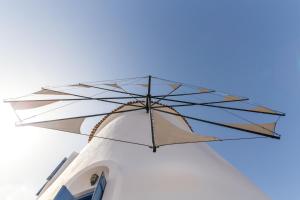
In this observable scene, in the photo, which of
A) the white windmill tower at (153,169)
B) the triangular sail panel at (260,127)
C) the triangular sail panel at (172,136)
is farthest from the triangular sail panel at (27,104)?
the triangular sail panel at (260,127)

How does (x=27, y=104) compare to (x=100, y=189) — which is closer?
(x=100, y=189)

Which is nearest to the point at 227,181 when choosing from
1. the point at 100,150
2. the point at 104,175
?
the point at 104,175

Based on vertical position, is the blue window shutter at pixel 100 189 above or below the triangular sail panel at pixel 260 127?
below

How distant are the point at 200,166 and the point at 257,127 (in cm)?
148

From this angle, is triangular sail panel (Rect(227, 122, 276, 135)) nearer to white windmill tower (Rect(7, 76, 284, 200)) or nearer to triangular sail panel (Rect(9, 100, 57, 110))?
white windmill tower (Rect(7, 76, 284, 200))

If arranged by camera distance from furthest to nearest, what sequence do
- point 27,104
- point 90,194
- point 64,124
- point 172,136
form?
point 27,104 → point 64,124 → point 90,194 → point 172,136

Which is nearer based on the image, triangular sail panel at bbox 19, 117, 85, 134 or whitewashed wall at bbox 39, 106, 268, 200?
whitewashed wall at bbox 39, 106, 268, 200

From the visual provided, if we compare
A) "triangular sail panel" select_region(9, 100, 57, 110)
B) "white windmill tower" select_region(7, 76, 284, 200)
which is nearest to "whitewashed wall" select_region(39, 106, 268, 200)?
"white windmill tower" select_region(7, 76, 284, 200)

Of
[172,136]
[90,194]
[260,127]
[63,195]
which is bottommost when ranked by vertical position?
[90,194]

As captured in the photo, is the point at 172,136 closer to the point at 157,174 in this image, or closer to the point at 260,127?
the point at 157,174

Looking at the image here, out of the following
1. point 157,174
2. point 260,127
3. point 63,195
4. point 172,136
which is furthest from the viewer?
point 260,127

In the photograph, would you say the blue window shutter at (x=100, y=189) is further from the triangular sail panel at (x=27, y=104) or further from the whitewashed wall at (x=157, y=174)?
the triangular sail panel at (x=27, y=104)

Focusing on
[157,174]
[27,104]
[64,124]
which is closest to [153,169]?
[157,174]

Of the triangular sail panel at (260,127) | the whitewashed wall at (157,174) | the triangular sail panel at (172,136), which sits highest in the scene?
the triangular sail panel at (172,136)
